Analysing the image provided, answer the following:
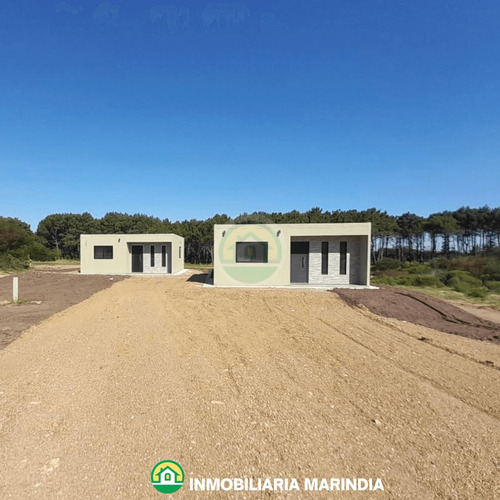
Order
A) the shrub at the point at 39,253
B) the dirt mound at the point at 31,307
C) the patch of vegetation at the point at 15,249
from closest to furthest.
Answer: the dirt mound at the point at 31,307 < the patch of vegetation at the point at 15,249 < the shrub at the point at 39,253

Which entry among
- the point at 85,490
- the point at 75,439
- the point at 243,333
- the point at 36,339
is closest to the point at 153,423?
the point at 75,439

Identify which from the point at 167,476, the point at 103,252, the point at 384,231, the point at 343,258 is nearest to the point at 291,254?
the point at 343,258

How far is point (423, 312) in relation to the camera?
9.38m

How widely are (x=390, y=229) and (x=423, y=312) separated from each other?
28.5 m

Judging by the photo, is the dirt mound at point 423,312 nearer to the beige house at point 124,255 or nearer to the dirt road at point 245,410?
Answer: the dirt road at point 245,410

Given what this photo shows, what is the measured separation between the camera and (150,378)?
404 centimetres

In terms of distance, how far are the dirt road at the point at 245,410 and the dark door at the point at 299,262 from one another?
7684 mm

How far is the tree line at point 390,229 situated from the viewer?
112 feet

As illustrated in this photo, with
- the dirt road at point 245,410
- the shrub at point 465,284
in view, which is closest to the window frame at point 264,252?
the dirt road at point 245,410

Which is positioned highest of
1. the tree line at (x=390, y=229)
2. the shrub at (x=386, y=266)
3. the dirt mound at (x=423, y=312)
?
the tree line at (x=390, y=229)

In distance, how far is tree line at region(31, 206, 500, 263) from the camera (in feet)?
112

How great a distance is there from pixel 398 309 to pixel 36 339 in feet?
32.8

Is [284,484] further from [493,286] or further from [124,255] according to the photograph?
[124,255]

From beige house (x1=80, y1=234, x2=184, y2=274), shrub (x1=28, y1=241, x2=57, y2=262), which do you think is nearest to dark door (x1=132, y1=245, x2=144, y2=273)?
beige house (x1=80, y1=234, x2=184, y2=274)
